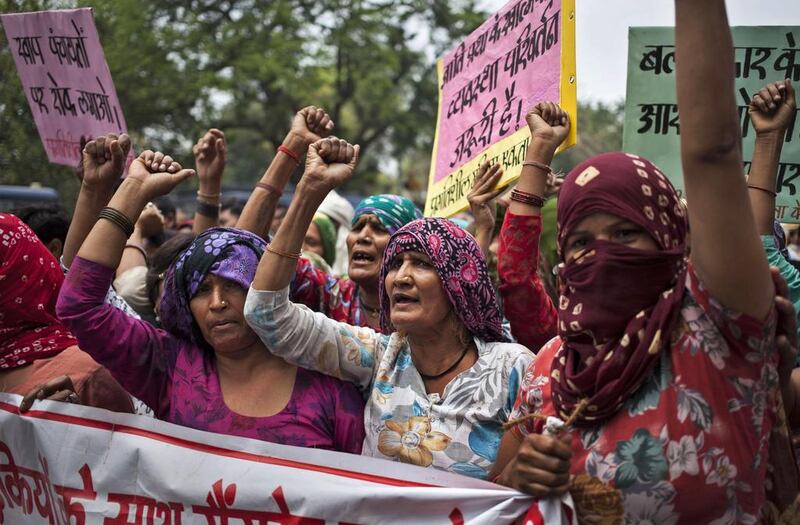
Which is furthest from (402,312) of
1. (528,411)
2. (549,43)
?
(549,43)

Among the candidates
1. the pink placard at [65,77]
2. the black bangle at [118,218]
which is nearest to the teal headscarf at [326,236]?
the pink placard at [65,77]

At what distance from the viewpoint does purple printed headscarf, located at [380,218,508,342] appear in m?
2.94

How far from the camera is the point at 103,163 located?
3562 millimetres

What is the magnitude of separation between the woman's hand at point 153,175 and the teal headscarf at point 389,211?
1.11m

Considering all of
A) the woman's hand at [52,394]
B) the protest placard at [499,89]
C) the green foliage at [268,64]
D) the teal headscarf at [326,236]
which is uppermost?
the green foliage at [268,64]

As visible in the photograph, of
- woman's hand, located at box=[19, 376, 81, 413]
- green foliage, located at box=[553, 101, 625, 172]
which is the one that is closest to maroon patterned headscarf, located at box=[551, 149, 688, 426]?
woman's hand, located at box=[19, 376, 81, 413]

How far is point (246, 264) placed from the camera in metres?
3.05

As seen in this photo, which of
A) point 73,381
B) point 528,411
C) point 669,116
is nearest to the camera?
point 528,411

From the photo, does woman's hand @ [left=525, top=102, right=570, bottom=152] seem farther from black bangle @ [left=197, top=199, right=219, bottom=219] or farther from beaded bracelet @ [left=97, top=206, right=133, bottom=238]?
black bangle @ [left=197, top=199, right=219, bottom=219]

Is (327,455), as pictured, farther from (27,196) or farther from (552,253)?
(27,196)

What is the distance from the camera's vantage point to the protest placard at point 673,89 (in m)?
4.01

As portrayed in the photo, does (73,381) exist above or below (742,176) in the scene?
below

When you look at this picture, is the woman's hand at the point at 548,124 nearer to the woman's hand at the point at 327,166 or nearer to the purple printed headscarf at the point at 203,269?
the woman's hand at the point at 327,166

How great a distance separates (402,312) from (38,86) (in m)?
3.05
